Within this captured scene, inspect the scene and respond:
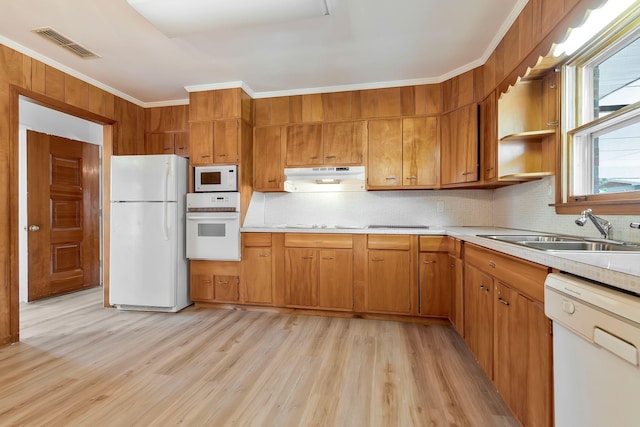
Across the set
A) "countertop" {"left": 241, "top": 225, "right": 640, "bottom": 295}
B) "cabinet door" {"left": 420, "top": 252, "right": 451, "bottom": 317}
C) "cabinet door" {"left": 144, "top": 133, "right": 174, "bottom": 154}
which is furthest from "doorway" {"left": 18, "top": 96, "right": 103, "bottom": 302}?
"countertop" {"left": 241, "top": 225, "right": 640, "bottom": 295}

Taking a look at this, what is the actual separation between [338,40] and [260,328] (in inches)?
104

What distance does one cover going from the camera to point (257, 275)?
3381mm

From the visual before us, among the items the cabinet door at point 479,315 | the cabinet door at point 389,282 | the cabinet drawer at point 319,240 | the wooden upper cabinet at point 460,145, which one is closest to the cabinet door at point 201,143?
the cabinet drawer at point 319,240

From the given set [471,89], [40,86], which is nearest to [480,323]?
[471,89]

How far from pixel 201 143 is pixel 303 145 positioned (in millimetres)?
1173

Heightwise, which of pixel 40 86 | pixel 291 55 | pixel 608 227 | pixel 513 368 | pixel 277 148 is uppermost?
pixel 291 55

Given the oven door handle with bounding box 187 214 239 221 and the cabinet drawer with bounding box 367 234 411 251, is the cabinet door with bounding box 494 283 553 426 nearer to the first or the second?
the cabinet drawer with bounding box 367 234 411 251

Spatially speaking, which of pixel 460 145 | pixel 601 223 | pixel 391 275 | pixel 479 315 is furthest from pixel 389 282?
pixel 601 223

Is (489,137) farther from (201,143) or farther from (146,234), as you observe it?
(146,234)

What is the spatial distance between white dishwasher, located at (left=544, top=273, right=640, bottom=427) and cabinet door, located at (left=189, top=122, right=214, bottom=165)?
3321 mm

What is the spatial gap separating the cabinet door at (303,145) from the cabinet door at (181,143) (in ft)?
4.53

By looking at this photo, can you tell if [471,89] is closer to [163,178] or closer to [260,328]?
[260,328]

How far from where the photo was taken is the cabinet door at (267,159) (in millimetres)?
3600

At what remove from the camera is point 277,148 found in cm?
360
